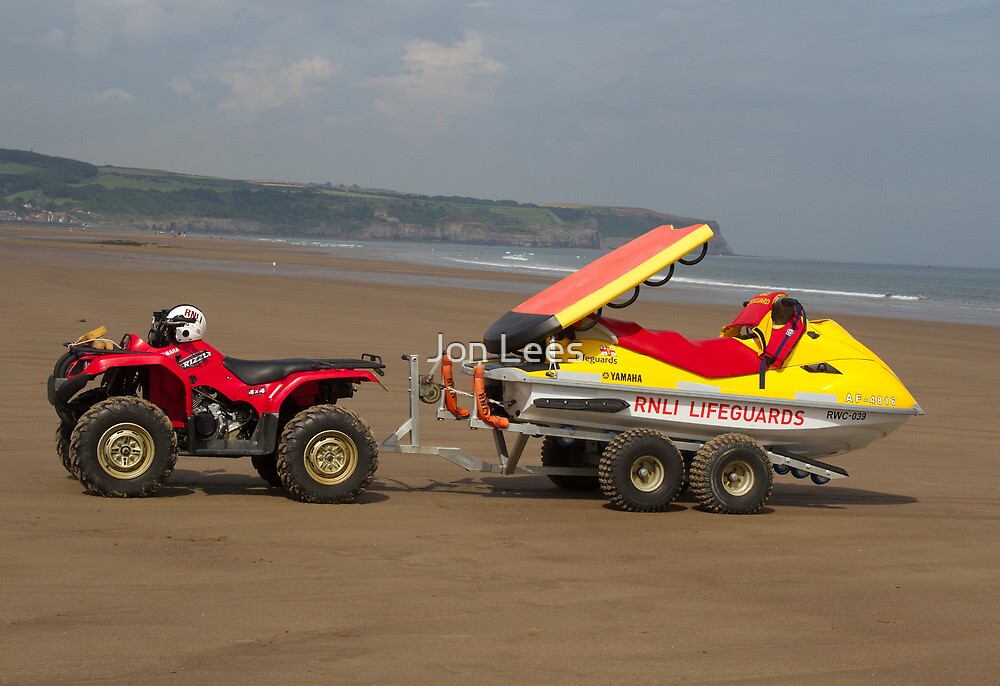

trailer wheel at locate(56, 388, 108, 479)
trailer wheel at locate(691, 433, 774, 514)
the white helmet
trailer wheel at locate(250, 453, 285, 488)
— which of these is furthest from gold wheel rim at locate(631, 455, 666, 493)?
trailer wheel at locate(56, 388, 108, 479)

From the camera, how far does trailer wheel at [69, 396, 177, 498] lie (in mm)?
7734

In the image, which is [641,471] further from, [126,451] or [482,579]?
[126,451]

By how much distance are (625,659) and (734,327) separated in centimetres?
472

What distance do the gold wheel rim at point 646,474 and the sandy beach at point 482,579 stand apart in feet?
1.03

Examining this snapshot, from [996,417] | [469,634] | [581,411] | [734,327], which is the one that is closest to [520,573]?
[469,634]

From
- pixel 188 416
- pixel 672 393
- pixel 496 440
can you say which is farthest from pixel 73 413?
pixel 672 393

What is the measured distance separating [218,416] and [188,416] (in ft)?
0.78

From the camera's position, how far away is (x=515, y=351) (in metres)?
8.83

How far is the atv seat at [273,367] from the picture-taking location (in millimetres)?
8383

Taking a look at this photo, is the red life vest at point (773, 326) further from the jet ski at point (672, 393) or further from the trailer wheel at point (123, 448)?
the trailer wheel at point (123, 448)

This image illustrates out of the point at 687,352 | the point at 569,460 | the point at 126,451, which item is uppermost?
the point at 687,352

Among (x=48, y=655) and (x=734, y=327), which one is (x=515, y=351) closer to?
(x=734, y=327)

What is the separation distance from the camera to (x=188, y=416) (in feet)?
26.7

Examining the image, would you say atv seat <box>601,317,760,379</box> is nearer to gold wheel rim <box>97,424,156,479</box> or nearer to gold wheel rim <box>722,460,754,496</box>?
gold wheel rim <box>722,460,754,496</box>
